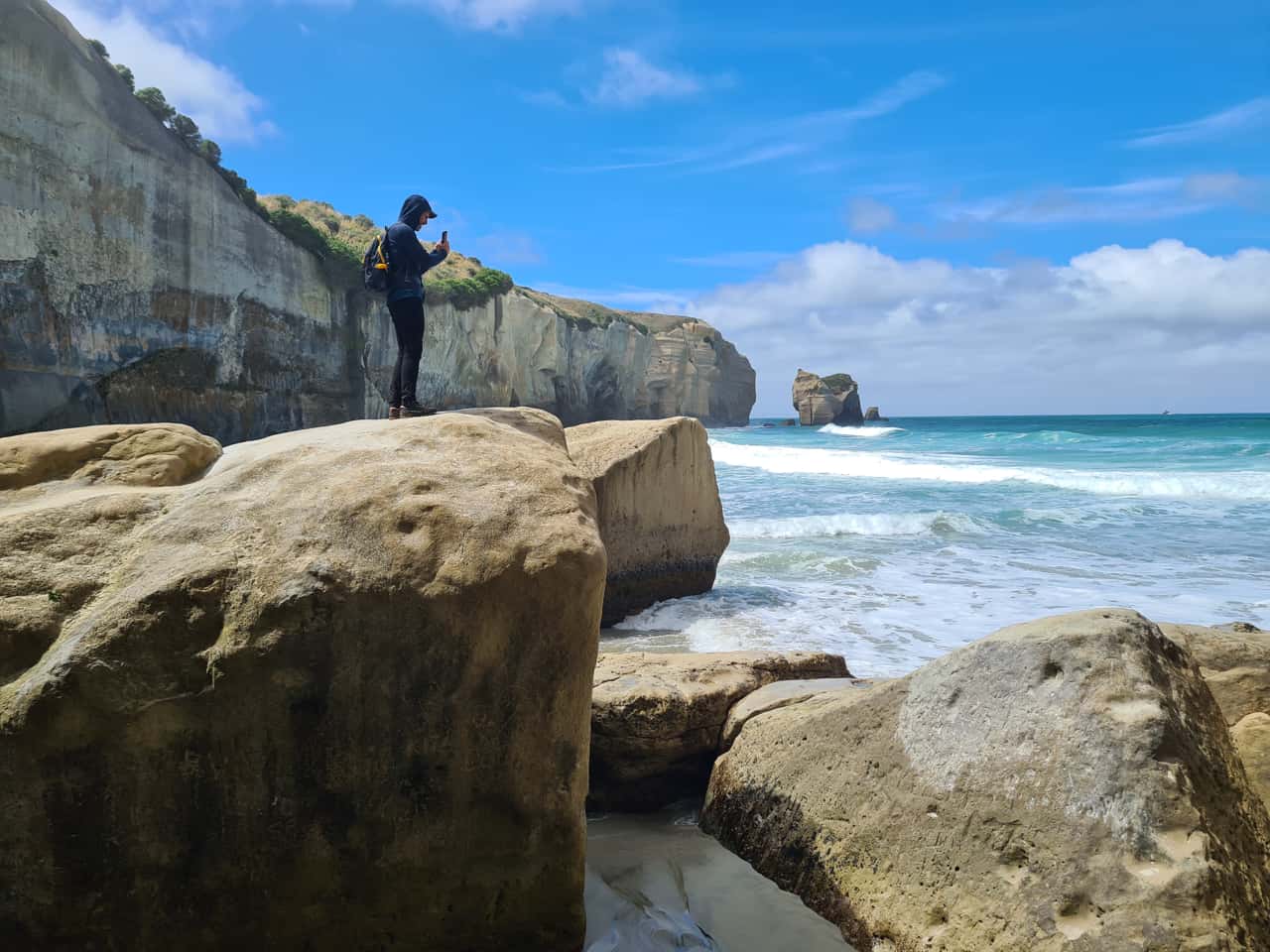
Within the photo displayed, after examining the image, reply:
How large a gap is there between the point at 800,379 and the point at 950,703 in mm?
89802

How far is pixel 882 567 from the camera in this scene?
1109cm

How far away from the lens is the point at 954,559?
11742mm

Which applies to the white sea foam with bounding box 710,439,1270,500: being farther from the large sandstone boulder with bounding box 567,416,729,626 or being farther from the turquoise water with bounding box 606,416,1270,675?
the large sandstone boulder with bounding box 567,416,729,626

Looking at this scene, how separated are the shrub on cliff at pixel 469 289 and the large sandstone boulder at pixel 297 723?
35.9m

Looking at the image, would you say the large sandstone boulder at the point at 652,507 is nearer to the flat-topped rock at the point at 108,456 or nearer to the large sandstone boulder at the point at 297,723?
the flat-topped rock at the point at 108,456

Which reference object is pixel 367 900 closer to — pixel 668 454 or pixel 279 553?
pixel 279 553

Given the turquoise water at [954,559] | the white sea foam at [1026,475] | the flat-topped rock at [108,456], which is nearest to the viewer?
the flat-topped rock at [108,456]

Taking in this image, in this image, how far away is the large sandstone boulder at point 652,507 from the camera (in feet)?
27.3

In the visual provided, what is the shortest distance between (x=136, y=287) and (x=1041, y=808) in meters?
25.7

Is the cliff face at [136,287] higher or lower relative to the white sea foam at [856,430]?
higher

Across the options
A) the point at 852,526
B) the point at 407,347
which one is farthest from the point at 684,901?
the point at 852,526

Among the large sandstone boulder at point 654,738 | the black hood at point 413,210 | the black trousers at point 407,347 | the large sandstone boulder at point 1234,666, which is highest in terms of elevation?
the black hood at point 413,210

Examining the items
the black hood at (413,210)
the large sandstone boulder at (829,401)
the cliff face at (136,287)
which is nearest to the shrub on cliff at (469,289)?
the cliff face at (136,287)

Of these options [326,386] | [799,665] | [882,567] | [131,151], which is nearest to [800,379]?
[326,386]
